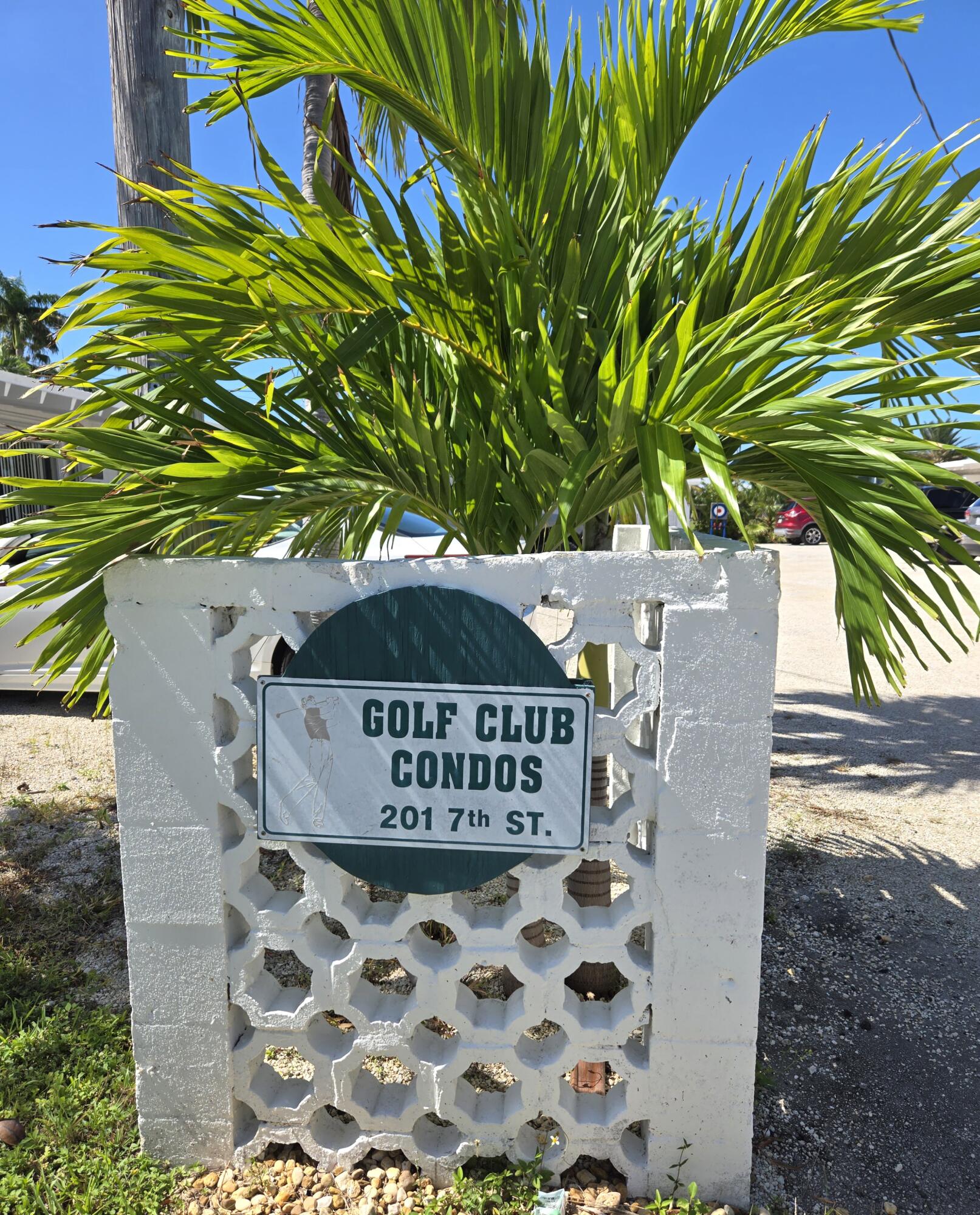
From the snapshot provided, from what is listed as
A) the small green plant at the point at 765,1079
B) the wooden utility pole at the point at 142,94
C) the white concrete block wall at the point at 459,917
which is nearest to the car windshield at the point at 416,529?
the wooden utility pole at the point at 142,94

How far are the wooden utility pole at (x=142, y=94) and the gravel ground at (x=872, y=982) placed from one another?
3.48 metres

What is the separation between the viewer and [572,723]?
5.23ft

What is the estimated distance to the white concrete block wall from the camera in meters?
1.58

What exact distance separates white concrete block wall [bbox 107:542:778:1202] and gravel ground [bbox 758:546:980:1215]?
392 mm

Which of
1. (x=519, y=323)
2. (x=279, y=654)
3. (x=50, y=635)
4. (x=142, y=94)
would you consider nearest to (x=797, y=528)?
(x=279, y=654)

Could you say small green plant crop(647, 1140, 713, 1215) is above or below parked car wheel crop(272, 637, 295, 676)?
below

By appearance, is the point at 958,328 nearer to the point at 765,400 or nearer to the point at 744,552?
the point at 765,400

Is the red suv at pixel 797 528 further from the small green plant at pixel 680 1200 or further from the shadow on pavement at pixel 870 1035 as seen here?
the small green plant at pixel 680 1200

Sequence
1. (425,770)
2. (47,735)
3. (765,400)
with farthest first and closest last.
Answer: (47,735) < (425,770) < (765,400)

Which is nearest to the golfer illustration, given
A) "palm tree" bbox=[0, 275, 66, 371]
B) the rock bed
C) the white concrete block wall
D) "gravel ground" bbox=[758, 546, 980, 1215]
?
the white concrete block wall

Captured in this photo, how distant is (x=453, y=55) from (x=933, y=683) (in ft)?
22.9

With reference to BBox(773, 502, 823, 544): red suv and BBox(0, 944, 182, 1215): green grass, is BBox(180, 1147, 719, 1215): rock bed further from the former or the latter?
BBox(773, 502, 823, 544): red suv

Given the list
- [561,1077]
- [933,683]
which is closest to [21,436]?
[561,1077]

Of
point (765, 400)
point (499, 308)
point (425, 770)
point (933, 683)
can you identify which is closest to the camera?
point (765, 400)
